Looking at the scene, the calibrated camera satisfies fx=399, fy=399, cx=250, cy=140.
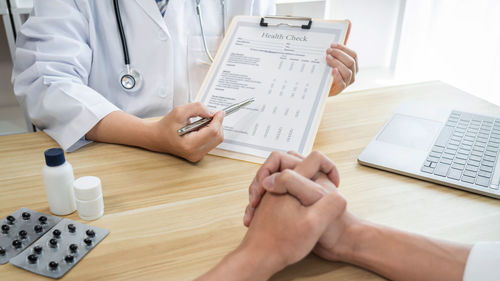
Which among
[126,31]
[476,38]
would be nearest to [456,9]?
[476,38]

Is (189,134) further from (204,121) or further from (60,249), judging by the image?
(60,249)

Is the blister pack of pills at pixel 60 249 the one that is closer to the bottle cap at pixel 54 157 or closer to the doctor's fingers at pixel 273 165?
the bottle cap at pixel 54 157

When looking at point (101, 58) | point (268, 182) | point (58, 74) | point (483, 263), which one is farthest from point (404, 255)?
point (101, 58)

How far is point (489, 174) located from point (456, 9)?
7.73ft

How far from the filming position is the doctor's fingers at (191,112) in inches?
36.6

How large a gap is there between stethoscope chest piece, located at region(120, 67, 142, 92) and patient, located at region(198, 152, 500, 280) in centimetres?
75

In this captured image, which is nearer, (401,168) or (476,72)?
(401,168)

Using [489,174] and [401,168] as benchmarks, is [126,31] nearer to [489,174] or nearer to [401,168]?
[401,168]

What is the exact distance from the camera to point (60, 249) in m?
0.66

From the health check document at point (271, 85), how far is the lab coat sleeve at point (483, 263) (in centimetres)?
42

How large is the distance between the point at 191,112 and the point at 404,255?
1.80 ft

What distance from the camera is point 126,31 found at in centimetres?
128

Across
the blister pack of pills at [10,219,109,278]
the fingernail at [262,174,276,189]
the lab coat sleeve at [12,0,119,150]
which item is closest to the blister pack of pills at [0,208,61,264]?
the blister pack of pills at [10,219,109,278]

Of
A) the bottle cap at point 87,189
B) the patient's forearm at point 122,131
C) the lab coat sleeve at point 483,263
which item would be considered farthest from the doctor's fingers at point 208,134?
the lab coat sleeve at point 483,263
